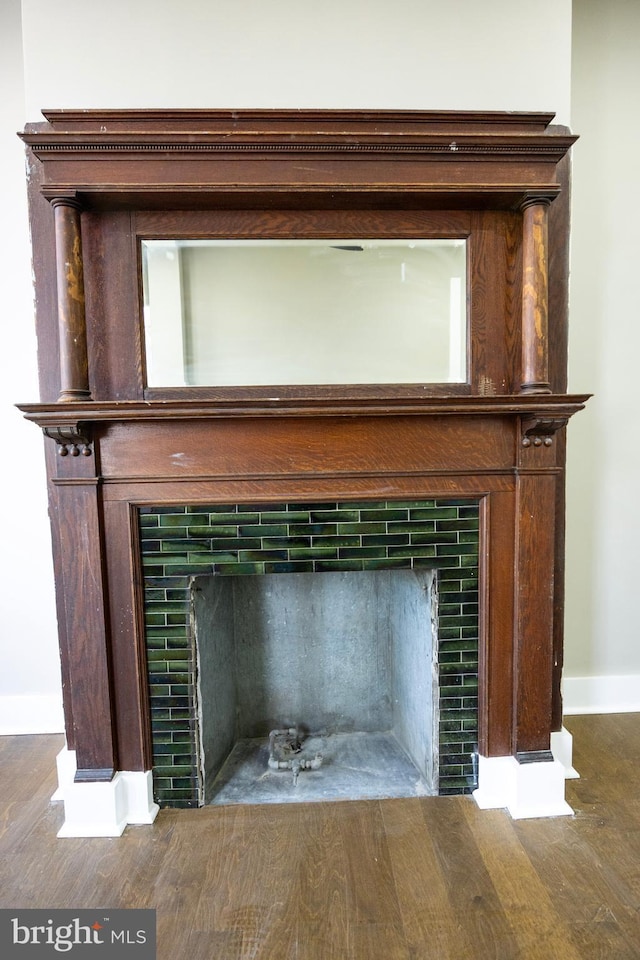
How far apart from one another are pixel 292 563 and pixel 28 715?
61.2 inches

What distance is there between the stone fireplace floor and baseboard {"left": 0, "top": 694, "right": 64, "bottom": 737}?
877 mm

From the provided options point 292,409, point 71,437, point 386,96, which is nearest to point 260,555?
point 292,409

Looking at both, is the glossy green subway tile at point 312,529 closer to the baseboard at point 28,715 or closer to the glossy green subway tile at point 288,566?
the glossy green subway tile at point 288,566

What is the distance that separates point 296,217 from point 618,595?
2124mm

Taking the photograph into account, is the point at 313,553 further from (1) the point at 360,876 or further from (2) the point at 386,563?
(1) the point at 360,876

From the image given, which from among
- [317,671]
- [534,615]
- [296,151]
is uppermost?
[296,151]

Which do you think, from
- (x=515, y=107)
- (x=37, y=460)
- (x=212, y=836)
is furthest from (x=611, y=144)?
(x=212, y=836)

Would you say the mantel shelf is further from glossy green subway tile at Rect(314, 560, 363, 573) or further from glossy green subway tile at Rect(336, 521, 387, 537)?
glossy green subway tile at Rect(314, 560, 363, 573)

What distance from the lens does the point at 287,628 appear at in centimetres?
236

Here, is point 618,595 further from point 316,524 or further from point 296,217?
point 296,217

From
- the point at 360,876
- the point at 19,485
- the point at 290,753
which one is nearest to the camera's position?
the point at 360,876

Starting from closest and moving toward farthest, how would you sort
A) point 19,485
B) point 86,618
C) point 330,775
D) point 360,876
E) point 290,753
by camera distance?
point 360,876
point 86,618
point 330,775
point 290,753
point 19,485

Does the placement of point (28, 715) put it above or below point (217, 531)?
below

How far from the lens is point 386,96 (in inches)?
73.5
